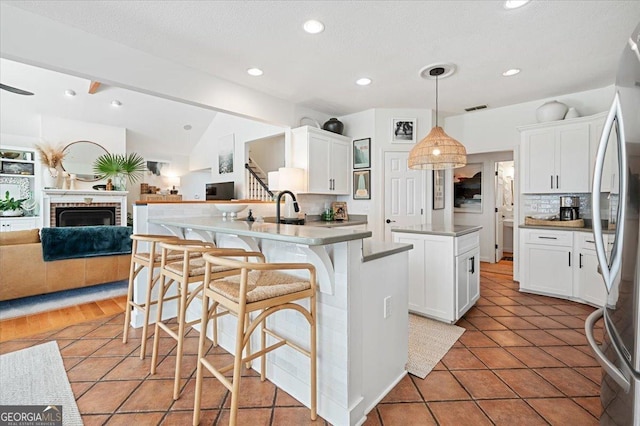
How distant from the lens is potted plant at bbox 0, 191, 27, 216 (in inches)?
236

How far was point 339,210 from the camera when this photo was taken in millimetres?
4914

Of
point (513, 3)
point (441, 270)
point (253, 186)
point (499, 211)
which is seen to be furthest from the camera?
point (253, 186)

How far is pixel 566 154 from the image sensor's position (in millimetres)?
3746

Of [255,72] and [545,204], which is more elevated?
[255,72]

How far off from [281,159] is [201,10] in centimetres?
492

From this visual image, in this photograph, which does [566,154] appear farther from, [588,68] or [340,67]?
[340,67]

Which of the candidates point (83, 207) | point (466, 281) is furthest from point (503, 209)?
point (83, 207)

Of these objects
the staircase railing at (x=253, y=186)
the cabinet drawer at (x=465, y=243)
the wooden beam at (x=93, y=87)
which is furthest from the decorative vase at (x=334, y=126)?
the wooden beam at (x=93, y=87)

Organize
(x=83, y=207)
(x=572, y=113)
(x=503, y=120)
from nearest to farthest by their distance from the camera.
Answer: (x=572, y=113), (x=503, y=120), (x=83, y=207)

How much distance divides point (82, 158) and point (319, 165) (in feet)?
19.2

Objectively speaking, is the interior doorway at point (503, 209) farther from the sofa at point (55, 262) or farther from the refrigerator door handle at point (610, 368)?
the sofa at point (55, 262)

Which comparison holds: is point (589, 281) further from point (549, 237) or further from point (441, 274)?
point (441, 274)

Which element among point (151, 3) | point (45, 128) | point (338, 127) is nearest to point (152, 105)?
point (45, 128)

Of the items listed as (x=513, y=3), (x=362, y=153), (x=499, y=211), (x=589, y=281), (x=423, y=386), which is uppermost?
(x=513, y=3)
